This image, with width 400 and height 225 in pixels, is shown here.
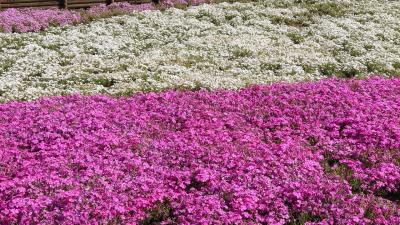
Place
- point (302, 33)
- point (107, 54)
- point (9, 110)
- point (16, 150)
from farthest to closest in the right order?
point (302, 33)
point (107, 54)
point (9, 110)
point (16, 150)

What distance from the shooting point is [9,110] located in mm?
13086

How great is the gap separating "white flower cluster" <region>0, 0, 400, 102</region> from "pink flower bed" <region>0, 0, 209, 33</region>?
1103 millimetres

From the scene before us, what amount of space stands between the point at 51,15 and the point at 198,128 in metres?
17.4

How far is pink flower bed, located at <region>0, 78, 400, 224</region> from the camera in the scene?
27.5ft

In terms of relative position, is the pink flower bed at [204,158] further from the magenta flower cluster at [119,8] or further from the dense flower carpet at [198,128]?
the magenta flower cluster at [119,8]

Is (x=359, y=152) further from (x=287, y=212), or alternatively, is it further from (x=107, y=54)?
(x=107, y=54)

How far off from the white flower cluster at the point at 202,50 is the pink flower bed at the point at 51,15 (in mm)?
1103

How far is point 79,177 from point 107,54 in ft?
39.6

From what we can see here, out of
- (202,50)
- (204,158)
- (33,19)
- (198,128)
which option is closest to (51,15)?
(33,19)

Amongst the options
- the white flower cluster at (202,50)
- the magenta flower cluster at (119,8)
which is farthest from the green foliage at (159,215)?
the magenta flower cluster at (119,8)

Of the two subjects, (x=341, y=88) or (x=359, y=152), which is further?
(x=341, y=88)

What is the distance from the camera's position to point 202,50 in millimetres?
21141

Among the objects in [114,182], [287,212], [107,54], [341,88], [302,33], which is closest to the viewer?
[287,212]

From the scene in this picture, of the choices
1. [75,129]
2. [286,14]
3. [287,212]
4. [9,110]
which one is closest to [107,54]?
[9,110]
